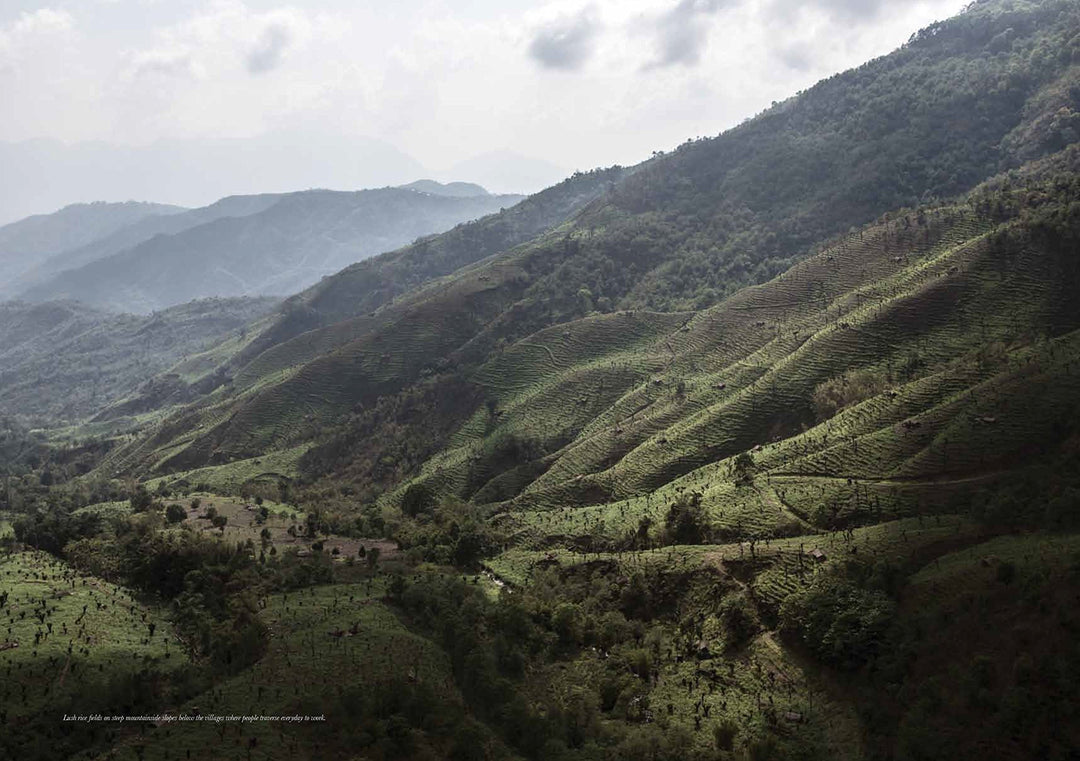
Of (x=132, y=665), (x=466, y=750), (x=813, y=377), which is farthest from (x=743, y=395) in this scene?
(x=132, y=665)

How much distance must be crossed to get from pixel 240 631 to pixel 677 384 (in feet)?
225

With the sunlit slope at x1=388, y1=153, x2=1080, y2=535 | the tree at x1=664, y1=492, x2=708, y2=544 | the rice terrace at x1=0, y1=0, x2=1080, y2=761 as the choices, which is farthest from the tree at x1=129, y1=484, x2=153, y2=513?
the tree at x1=664, y1=492, x2=708, y2=544

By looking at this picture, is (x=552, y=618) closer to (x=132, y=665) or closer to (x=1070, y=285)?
(x=132, y=665)

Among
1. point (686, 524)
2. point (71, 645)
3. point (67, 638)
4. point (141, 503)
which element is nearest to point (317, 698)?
point (71, 645)

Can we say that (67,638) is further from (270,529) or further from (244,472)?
(244,472)

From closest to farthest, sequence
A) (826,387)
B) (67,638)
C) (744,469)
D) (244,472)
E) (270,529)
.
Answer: (67,638) < (744,469) < (270,529) < (826,387) < (244,472)

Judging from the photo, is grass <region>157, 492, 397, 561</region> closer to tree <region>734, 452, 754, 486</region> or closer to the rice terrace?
the rice terrace

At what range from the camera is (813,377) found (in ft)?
264

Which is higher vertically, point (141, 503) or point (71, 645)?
point (141, 503)

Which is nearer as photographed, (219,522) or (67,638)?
(67,638)

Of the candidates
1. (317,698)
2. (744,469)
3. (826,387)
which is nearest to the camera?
(317,698)

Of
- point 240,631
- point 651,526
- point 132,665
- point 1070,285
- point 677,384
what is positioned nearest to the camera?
point 132,665

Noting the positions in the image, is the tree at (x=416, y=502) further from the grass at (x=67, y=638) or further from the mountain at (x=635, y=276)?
the mountain at (x=635, y=276)

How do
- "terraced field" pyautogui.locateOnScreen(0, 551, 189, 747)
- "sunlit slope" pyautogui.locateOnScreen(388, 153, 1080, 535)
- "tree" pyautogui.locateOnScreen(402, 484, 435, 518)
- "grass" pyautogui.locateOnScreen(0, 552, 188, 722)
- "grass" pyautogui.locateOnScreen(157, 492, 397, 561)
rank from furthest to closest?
"tree" pyautogui.locateOnScreen(402, 484, 435, 518) < "grass" pyautogui.locateOnScreen(157, 492, 397, 561) < "sunlit slope" pyautogui.locateOnScreen(388, 153, 1080, 535) < "grass" pyautogui.locateOnScreen(0, 552, 188, 722) < "terraced field" pyautogui.locateOnScreen(0, 551, 189, 747)
